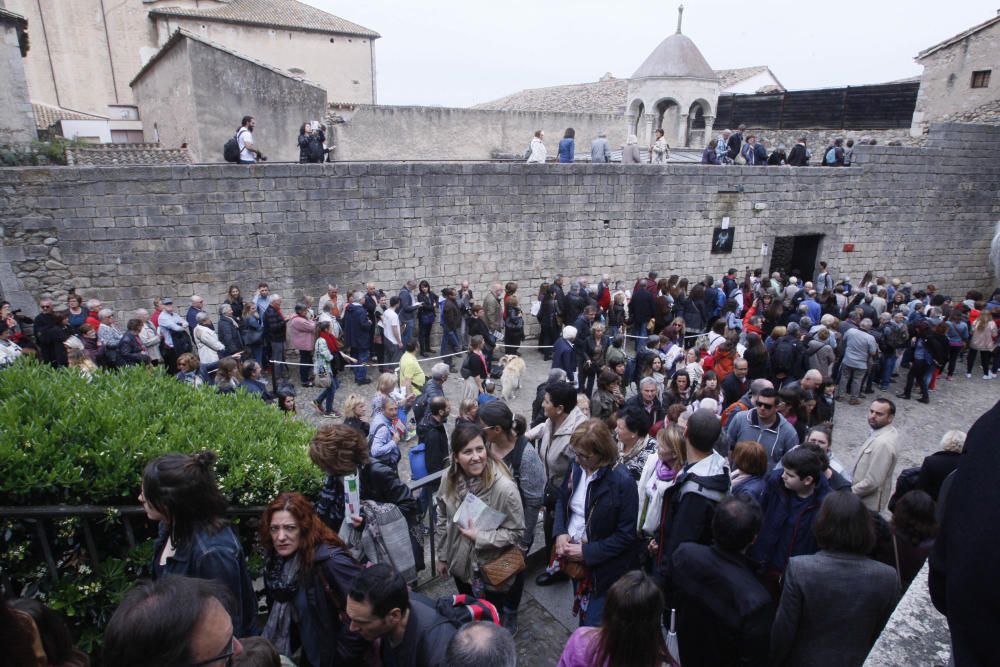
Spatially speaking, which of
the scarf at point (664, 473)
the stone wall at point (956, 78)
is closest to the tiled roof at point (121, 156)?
the scarf at point (664, 473)

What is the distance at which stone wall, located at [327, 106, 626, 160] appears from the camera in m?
17.1

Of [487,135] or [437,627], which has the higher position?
[487,135]

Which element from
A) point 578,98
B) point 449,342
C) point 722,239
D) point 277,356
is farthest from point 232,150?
point 578,98

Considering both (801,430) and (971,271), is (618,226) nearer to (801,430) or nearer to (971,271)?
(801,430)

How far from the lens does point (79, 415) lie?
3.04 metres

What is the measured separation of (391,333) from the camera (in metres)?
10.5

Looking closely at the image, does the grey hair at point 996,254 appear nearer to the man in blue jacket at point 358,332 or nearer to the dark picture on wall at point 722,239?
the man in blue jacket at point 358,332

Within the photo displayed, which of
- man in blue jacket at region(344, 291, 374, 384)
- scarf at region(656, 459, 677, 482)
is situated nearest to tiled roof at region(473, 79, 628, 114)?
man in blue jacket at region(344, 291, 374, 384)

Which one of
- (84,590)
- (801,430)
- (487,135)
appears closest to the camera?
(84,590)

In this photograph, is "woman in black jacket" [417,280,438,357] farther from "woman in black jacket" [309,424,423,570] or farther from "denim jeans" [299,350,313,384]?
"woman in black jacket" [309,424,423,570]

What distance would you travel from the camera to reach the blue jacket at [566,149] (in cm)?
1363

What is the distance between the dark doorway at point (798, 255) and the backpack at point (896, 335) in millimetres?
6404

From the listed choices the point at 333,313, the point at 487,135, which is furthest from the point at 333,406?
the point at 487,135

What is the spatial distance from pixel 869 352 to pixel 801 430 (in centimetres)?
502
